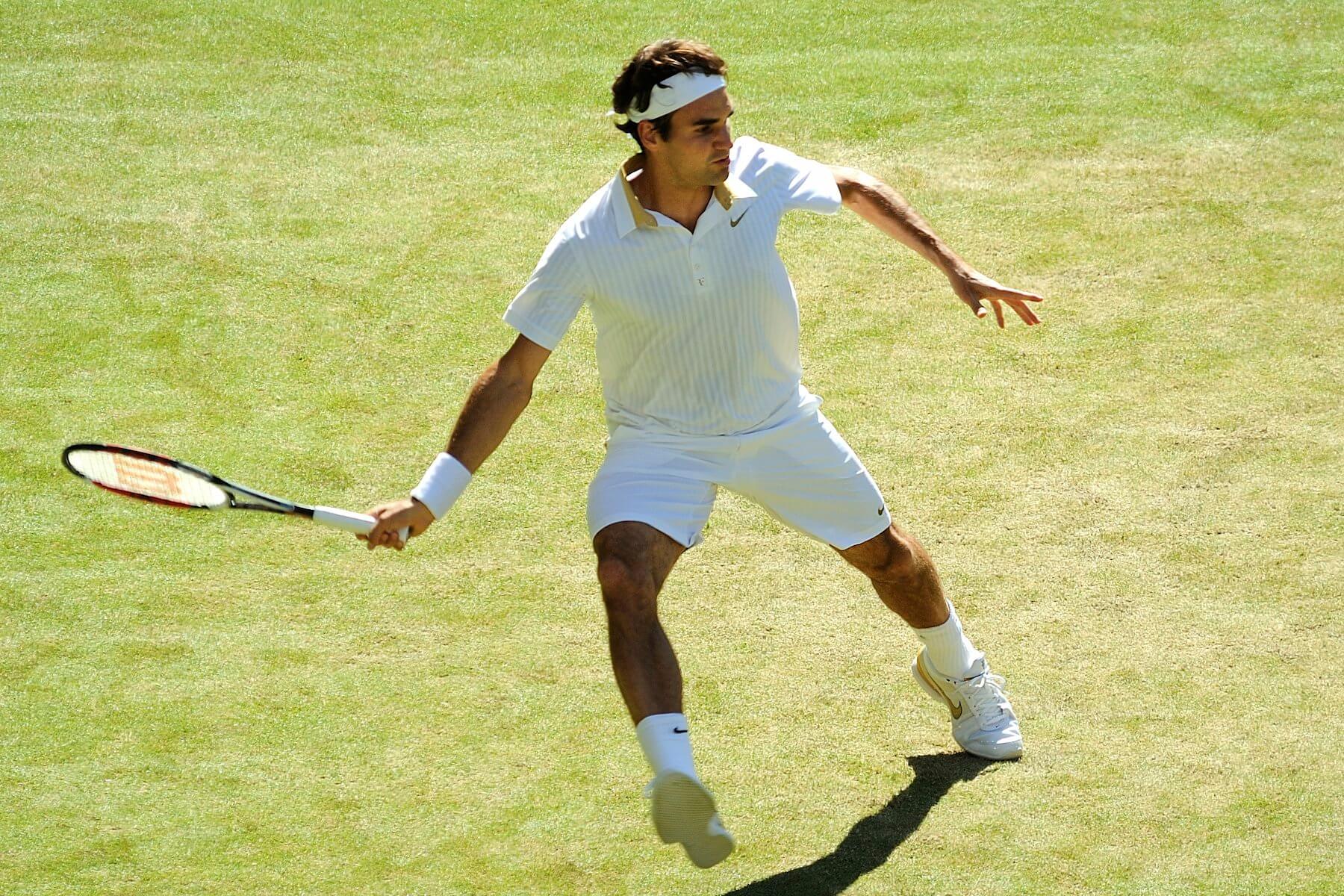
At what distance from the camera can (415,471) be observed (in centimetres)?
705

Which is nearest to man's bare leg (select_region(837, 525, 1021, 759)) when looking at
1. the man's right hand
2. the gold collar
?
the gold collar

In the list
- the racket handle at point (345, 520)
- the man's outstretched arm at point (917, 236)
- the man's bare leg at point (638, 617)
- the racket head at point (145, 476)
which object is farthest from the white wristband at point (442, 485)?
the man's outstretched arm at point (917, 236)

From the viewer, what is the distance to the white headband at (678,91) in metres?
4.88

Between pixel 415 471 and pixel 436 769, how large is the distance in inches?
76.2

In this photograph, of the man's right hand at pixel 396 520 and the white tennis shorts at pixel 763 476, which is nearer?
the man's right hand at pixel 396 520

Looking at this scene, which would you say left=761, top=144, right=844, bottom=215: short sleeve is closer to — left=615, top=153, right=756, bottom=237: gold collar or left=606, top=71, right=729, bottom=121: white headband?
left=615, top=153, right=756, bottom=237: gold collar

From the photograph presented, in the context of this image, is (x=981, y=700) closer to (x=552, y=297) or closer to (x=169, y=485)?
(x=552, y=297)

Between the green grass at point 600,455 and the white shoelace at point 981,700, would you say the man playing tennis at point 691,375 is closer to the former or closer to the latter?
the white shoelace at point 981,700

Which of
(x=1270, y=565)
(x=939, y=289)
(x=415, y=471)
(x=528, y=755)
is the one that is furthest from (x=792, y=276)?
(x=528, y=755)

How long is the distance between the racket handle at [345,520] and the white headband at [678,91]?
4.64 feet

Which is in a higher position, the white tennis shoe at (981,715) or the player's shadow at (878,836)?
the white tennis shoe at (981,715)

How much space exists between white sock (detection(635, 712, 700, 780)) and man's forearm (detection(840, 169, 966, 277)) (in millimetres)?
1730

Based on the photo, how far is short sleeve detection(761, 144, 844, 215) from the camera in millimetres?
5176

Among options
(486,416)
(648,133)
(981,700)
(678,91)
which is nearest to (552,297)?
(486,416)
